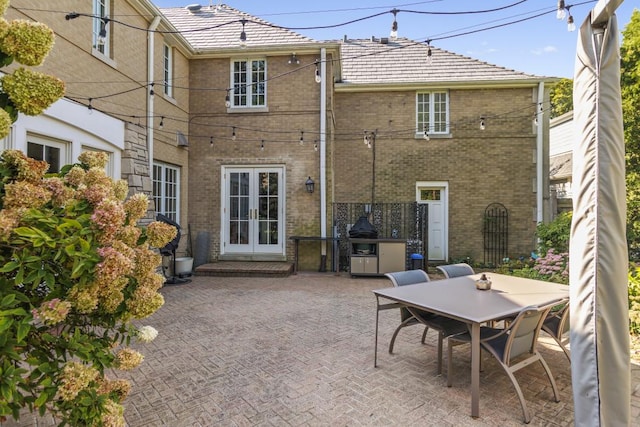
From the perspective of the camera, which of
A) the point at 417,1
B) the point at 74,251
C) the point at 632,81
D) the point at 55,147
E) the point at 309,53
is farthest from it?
the point at 309,53

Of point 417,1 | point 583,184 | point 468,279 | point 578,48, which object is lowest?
point 468,279

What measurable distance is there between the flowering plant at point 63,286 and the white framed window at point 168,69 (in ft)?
25.2

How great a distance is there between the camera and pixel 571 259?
197 cm

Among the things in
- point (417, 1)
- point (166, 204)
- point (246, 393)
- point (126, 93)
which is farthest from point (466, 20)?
point (166, 204)

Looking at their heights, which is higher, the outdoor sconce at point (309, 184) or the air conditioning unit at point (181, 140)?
the air conditioning unit at point (181, 140)

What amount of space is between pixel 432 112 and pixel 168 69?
7.31 metres

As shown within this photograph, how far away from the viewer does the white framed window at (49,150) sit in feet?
16.2

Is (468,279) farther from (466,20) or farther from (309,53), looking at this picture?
(309,53)

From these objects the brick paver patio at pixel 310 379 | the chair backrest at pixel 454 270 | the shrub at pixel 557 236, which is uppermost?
the shrub at pixel 557 236

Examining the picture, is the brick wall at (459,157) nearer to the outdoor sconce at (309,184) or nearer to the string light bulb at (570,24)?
the outdoor sconce at (309,184)

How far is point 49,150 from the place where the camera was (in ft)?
17.2

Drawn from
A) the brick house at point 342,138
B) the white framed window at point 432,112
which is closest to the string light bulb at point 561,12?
the brick house at point 342,138

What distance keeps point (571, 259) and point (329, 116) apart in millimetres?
7737

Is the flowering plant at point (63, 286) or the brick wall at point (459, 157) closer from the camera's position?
the flowering plant at point (63, 286)
